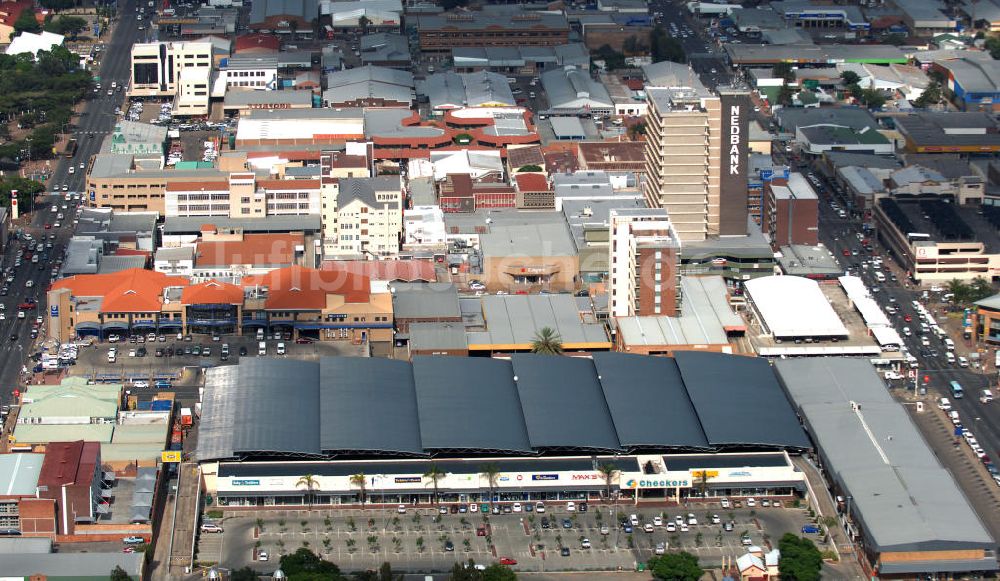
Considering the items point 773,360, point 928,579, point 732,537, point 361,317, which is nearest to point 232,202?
point 361,317

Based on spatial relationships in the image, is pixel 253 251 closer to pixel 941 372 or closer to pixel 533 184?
pixel 533 184

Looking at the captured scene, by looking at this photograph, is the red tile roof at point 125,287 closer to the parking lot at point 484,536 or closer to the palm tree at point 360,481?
the parking lot at point 484,536

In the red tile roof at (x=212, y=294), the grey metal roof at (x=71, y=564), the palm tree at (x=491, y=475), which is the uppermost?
the red tile roof at (x=212, y=294)

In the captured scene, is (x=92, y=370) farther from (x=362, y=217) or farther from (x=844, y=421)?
(x=844, y=421)

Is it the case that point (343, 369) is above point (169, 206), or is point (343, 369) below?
below

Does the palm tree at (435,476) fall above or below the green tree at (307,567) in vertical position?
above

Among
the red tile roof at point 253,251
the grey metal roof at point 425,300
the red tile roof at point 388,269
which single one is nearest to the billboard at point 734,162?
the grey metal roof at point 425,300

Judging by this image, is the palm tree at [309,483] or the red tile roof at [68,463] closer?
the red tile roof at [68,463]

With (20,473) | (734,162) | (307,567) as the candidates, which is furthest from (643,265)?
(20,473)
